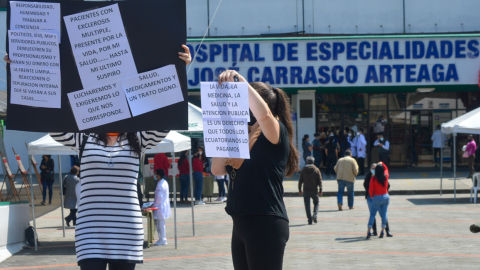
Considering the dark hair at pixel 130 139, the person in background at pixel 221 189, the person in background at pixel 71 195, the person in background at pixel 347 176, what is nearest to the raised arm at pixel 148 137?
the dark hair at pixel 130 139

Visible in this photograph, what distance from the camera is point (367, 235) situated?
10.9 m

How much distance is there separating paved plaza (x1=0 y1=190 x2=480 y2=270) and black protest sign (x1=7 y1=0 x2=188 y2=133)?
5474mm

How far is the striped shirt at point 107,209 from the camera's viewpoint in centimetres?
322

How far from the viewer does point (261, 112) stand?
2.98 meters

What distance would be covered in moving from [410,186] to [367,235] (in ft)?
31.3

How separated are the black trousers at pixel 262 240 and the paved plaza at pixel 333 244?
17.7ft

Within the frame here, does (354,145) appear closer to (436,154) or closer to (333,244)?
(436,154)

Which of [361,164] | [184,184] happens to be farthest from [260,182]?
[361,164]

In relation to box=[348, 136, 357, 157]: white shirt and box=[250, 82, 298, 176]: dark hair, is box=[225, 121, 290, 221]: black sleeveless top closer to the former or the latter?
box=[250, 82, 298, 176]: dark hair

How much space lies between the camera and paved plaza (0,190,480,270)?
868cm

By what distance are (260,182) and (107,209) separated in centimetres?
89

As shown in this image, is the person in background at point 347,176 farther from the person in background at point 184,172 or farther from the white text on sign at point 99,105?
the white text on sign at point 99,105

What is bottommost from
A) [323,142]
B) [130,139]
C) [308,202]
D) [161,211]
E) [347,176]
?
[308,202]

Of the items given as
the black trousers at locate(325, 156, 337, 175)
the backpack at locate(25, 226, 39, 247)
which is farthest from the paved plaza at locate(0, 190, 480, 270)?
the black trousers at locate(325, 156, 337, 175)
